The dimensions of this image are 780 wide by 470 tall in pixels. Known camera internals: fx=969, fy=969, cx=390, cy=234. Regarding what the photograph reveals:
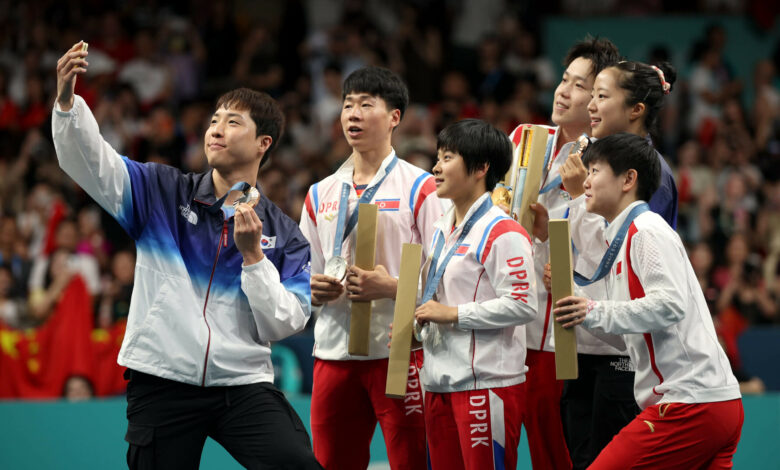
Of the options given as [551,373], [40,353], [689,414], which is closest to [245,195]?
[551,373]

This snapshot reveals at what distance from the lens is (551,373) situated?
4.68 metres

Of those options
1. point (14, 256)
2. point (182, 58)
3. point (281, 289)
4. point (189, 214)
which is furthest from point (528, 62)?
point (281, 289)

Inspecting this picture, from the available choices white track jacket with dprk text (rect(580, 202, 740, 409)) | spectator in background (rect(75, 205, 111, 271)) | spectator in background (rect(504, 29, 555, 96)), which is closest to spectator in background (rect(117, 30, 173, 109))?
spectator in background (rect(75, 205, 111, 271))

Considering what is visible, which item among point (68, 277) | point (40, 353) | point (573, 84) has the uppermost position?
point (573, 84)

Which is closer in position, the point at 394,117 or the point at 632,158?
the point at 632,158

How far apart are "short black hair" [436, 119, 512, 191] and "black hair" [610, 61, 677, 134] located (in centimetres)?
61

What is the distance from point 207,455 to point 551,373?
3.04 meters

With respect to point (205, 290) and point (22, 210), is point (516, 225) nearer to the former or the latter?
point (205, 290)

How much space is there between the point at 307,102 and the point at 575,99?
7.43m

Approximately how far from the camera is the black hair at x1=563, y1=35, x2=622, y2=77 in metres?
4.87

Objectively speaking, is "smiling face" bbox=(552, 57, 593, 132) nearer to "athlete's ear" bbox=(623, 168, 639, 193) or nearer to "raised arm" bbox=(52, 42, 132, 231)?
"athlete's ear" bbox=(623, 168, 639, 193)

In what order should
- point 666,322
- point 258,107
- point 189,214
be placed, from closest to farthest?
point 666,322
point 189,214
point 258,107

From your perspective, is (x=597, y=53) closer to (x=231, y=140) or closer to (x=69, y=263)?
(x=231, y=140)

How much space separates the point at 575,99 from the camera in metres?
4.84
